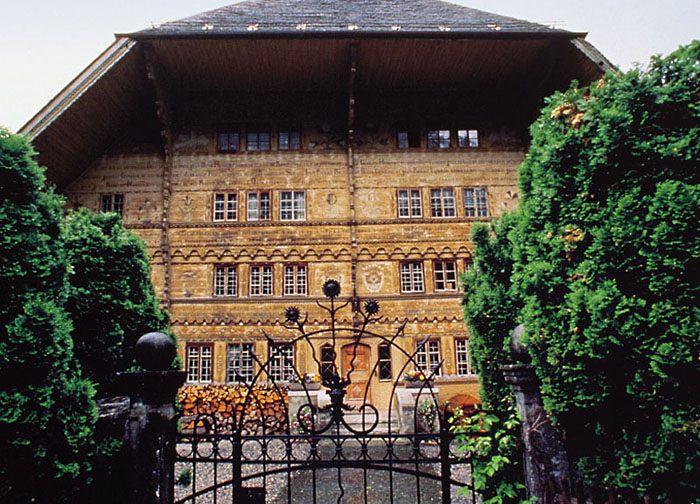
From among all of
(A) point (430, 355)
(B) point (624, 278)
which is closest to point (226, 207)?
(A) point (430, 355)

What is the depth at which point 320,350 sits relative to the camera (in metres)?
13.7

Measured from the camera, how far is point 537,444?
319 cm

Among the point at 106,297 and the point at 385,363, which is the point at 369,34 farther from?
the point at 106,297

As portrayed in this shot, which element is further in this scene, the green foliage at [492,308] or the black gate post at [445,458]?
the green foliage at [492,308]

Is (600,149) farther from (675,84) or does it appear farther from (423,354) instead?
(423,354)

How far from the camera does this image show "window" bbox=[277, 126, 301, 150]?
1495cm

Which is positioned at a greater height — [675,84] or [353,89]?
[353,89]

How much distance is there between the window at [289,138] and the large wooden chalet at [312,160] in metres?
0.05

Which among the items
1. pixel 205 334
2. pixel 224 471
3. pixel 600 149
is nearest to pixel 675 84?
pixel 600 149

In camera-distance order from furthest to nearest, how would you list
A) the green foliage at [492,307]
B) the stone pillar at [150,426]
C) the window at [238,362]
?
the window at [238,362] → the green foliage at [492,307] → the stone pillar at [150,426]

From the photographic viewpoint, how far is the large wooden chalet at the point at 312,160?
13141 millimetres

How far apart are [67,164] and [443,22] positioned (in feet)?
40.8

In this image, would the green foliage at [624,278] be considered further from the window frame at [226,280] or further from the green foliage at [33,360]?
the window frame at [226,280]

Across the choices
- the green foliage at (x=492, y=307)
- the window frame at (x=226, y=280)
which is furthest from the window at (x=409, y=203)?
the green foliage at (x=492, y=307)
